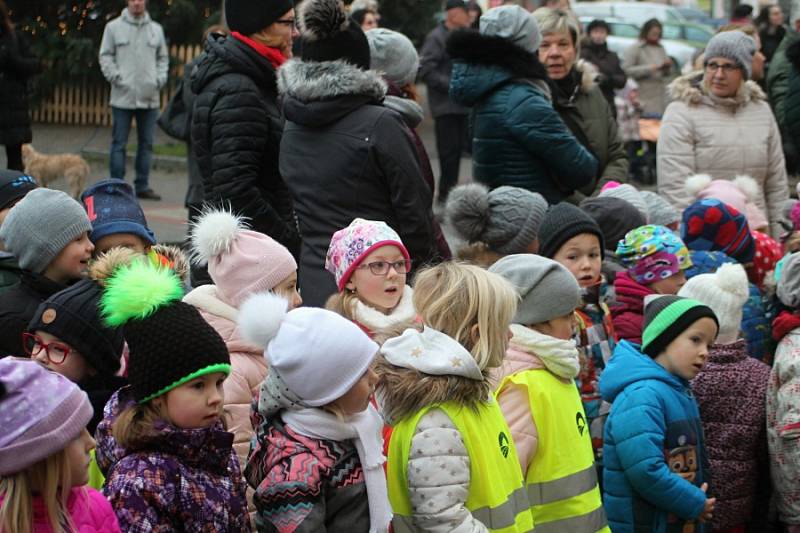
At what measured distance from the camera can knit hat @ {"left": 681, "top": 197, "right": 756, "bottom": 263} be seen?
646 cm

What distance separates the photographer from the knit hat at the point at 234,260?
4.45m

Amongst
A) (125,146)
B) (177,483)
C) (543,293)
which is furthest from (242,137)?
(125,146)

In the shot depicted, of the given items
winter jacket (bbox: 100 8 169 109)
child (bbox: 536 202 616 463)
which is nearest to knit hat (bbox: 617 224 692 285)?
child (bbox: 536 202 616 463)

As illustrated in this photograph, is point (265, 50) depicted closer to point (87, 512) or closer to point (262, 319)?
point (262, 319)

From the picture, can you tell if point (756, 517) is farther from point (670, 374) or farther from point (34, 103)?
point (34, 103)

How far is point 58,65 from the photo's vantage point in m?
18.2

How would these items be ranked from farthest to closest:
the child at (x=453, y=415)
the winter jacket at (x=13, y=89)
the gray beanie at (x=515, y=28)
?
the winter jacket at (x=13, y=89) → the gray beanie at (x=515, y=28) → the child at (x=453, y=415)

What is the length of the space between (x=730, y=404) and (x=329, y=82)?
7.31 ft

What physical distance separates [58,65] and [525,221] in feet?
45.5

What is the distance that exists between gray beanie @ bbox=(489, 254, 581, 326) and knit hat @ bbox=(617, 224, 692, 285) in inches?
43.7

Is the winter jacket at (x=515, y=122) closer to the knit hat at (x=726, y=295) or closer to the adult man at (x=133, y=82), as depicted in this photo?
the knit hat at (x=726, y=295)

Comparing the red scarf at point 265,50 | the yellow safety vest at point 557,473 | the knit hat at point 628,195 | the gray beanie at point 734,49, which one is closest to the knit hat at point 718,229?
the knit hat at point 628,195

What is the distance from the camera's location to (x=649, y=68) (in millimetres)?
17016

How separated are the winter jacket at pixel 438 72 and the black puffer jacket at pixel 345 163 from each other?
8.60m
